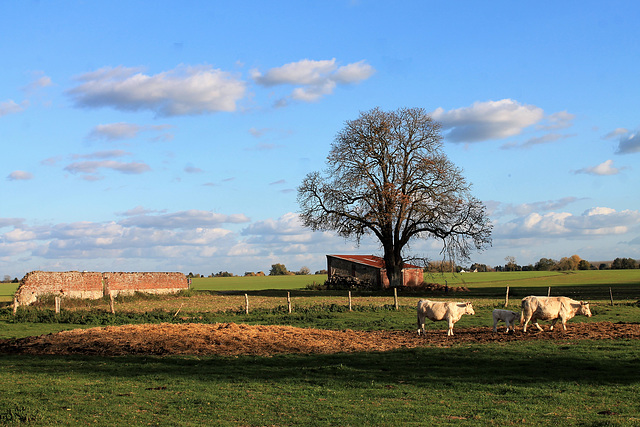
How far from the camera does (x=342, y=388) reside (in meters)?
13.7

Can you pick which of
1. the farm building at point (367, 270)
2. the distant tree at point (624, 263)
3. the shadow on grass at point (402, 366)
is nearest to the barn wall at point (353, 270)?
the farm building at point (367, 270)

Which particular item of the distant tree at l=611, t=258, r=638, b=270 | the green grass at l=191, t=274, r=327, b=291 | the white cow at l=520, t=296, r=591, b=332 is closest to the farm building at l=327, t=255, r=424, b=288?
the green grass at l=191, t=274, r=327, b=291

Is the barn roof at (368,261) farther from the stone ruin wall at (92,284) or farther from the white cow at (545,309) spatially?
the white cow at (545,309)

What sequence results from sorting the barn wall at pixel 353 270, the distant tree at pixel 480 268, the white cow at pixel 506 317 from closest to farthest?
the white cow at pixel 506 317, the barn wall at pixel 353 270, the distant tree at pixel 480 268

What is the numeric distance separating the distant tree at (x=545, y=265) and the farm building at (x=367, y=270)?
237 feet

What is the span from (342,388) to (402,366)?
3.18m

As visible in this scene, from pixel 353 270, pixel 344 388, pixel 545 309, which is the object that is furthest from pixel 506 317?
pixel 353 270

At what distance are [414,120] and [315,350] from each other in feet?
139

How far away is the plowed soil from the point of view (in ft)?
66.7

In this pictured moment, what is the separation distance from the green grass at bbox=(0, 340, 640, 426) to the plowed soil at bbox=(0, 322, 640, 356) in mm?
1447

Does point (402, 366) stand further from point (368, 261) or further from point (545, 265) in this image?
point (545, 265)

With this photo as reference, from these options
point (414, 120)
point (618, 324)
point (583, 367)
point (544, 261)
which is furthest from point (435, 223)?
point (544, 261)

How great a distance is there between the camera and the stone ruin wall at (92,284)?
40.5 metres

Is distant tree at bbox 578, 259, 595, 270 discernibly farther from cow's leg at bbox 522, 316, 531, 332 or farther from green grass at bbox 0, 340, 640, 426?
green grass at bbox 0, 340, 640, 426
